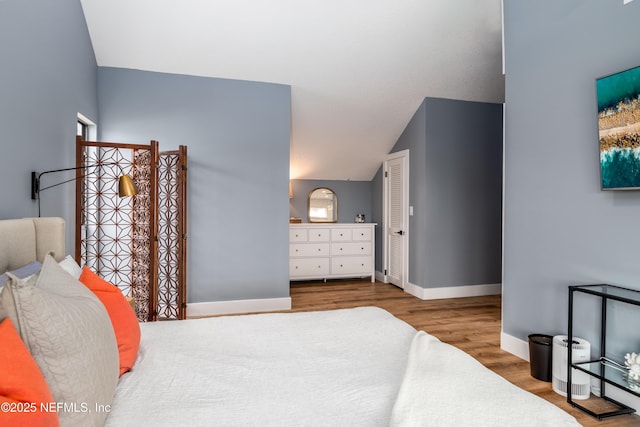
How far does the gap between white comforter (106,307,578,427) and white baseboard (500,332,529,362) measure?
161 centimetres

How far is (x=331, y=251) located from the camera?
5973 millimetres

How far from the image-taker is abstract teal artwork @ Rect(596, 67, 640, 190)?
7.02ft

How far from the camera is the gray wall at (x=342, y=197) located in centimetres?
635

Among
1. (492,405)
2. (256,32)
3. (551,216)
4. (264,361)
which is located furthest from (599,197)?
(256,32)

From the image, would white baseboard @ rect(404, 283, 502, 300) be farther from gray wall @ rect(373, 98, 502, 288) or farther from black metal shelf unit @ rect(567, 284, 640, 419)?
black metal shelf unit @ rect(567, 284, 640, 419)

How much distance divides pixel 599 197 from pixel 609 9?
116 centimetres

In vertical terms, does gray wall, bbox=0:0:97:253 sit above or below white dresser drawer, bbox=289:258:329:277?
above

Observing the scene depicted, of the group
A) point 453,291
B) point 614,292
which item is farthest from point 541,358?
point 453,291

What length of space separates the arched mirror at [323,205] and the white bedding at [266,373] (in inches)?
170

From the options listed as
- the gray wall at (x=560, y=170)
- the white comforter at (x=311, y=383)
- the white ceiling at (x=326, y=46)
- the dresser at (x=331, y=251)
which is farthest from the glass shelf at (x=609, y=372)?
the dresser at (x=331, y=251)

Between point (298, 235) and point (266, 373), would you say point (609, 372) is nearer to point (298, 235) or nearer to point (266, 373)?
point (266, 373)

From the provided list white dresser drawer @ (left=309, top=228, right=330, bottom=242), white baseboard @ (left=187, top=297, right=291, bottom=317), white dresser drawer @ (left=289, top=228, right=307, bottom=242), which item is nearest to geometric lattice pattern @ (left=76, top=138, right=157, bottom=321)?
white baseboard @ (left=187, top=297, right=291, bottom=317)

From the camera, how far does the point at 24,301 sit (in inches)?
36.1

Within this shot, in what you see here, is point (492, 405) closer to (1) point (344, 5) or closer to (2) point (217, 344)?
(2) point (217, 344)
